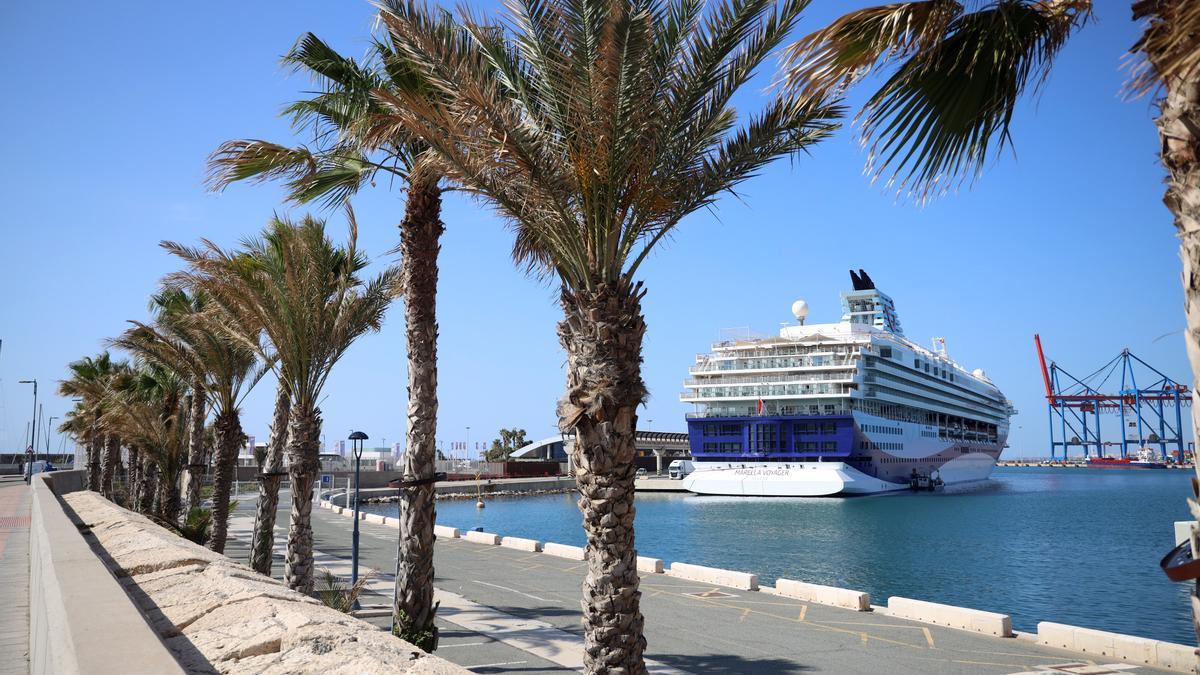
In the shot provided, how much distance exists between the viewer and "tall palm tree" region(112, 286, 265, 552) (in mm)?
18031

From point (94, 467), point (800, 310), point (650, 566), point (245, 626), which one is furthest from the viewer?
point (800, 310)

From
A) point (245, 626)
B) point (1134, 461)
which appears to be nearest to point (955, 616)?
point (245, 626)

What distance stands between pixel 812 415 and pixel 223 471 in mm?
53958

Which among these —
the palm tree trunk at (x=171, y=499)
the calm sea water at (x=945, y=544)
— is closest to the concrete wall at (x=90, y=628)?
the palm tree trunk at (x=171, y=499)

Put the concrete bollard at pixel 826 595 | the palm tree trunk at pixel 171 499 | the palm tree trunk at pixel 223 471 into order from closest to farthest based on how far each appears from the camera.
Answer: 1. the concrete bollard at pixel 826 595
2. the palm tree trunk at pixel 223 471
3. the palm tree trunk at pixel 171 499

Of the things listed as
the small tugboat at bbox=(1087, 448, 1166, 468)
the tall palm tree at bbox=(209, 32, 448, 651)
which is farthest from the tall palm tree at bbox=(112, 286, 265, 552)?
the small tugboat at bbox=(1087, 448, 1166, 468)

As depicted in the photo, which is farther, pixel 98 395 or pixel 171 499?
pixel 98 395

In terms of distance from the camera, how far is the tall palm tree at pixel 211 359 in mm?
18031

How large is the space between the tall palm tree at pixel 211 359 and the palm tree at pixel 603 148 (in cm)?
1108

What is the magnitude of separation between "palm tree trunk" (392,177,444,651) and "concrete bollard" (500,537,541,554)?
14249 millimetres

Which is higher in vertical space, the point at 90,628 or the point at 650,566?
the point at 90,628

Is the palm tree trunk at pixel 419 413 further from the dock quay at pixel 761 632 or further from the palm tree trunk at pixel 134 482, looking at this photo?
the palm tree trunk at pixel 134 482

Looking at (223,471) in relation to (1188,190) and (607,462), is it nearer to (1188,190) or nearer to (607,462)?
(607,462)

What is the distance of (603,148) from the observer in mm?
7004
